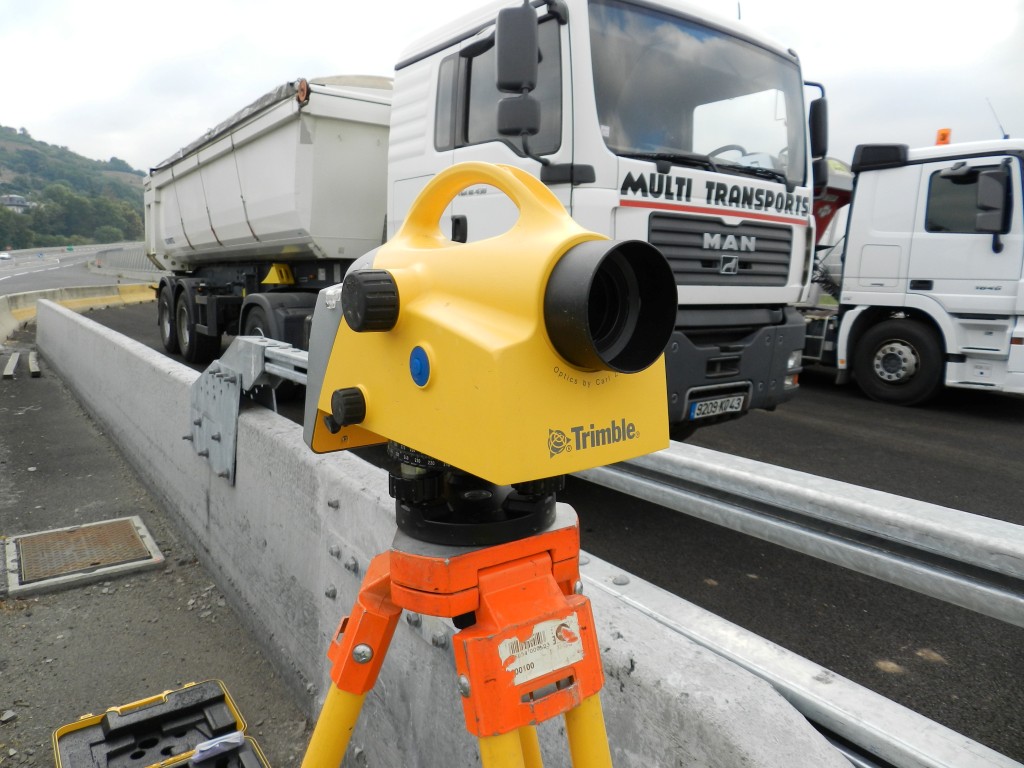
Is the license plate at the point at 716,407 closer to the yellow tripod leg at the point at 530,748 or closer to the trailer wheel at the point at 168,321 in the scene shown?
the yellow tripod leg at the point at 530,748

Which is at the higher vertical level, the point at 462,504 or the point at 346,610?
the point at 462,504

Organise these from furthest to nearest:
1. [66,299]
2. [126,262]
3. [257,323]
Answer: [126,262] → [66,299] → [257,323]

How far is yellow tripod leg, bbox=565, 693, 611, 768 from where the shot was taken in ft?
3.56

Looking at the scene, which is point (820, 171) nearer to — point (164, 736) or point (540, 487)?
point (540, 487)

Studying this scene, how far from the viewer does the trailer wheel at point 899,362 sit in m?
7.62

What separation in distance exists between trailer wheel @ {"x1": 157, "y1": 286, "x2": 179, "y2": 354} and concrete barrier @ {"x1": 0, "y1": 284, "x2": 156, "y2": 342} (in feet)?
15.1

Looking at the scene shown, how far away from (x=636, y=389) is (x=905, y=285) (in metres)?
7.78

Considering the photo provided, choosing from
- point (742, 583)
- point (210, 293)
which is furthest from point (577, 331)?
point (210, 293)

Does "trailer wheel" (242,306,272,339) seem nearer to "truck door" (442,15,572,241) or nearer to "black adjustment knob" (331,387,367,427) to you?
"truck door" (442,15,572,241)

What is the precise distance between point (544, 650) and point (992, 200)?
24.9 ft

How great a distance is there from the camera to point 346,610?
6.99 feet

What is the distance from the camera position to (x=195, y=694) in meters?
2.46

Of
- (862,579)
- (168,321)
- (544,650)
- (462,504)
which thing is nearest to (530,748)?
(544,650)

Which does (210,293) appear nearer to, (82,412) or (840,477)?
(82,412)
